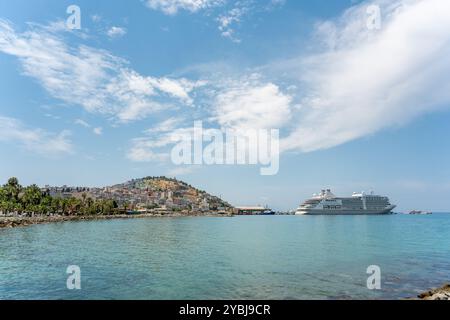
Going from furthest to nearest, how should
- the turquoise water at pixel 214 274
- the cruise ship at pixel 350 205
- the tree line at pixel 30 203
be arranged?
1. the cruise ship at pixel 350 205
2. the tree line at pixel 30 203
3. the turquoise water at pixel 214 274

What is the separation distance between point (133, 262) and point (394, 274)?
26.6 meters

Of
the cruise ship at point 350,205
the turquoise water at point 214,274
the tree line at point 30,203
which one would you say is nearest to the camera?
the turquoise water at point 214,274

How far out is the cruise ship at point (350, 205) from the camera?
18900cm

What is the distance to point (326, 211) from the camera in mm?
189125

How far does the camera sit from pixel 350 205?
19025cm

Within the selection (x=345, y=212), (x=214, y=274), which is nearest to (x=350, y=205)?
(x=345, y=212)

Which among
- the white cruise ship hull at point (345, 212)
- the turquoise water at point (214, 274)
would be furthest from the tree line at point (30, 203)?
the white cruise ship hull at point (345, 212)

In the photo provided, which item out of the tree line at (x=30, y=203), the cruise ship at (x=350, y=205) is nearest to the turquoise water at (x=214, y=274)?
the tree line at (x=30, y=203)

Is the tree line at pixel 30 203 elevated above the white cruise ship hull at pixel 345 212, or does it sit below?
above

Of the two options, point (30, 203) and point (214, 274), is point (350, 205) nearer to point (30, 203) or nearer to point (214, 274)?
point (30, 203)

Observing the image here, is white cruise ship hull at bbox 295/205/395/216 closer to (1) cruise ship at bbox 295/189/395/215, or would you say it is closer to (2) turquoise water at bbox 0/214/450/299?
(1) cruise ship at bbox 295/189/395/215

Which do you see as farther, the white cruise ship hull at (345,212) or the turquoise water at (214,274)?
the white cruise ship hull at (345,212)

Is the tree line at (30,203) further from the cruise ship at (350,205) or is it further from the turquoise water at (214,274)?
the cruise ship at (350,205)
